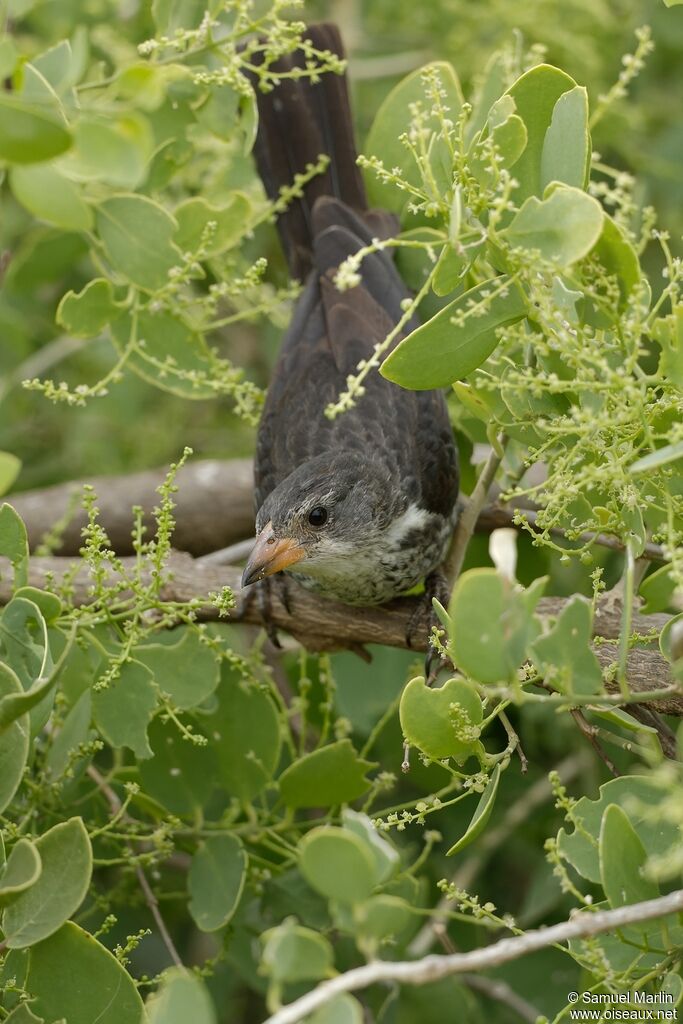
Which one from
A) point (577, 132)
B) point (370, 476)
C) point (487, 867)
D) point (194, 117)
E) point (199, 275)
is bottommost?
point (487, 867)

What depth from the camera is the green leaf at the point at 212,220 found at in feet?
11.2

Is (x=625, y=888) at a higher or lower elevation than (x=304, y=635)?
higher

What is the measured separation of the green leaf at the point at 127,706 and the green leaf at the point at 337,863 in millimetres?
1290

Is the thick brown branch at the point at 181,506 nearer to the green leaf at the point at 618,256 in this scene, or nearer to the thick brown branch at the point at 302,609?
the thick brown branch at the point at 302,609

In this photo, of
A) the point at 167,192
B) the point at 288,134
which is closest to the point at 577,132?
the point at 288,134

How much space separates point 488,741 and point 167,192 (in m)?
2.40

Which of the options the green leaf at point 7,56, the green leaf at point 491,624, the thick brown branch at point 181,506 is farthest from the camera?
the thick brown branch at point 181,506

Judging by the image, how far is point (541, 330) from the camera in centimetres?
250

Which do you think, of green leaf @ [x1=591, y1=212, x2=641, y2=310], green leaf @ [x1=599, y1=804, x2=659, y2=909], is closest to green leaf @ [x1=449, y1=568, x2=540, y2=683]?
green leaf @ [x1=599, y1=804, x2=659, y2=909]

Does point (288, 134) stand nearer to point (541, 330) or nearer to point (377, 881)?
point (541, 330)

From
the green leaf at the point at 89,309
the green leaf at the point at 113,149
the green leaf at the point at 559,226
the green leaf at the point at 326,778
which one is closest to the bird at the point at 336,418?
the green leaf at the point at 326,778

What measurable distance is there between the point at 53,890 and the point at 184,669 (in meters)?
0.72

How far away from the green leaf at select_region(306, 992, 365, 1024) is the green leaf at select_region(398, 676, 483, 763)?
0.81 m

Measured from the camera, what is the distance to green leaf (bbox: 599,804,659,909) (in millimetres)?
2062
